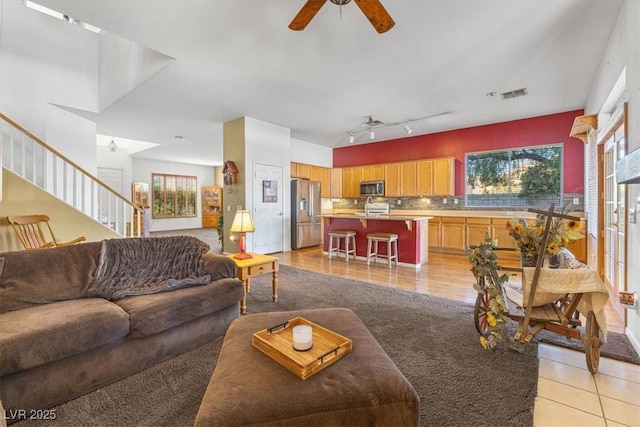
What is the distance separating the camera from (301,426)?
3.51ft

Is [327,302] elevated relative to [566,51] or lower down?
lower down

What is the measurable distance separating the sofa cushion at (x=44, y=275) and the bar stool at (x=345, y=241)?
13.0 feet

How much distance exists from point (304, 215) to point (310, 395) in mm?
→ 6025

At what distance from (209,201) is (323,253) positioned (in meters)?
7.51

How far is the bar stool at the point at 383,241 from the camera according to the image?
5.02 m

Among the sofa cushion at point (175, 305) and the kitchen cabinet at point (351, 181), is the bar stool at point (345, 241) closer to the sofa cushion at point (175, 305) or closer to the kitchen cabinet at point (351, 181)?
the kitchen cabinet at point (351, 181)

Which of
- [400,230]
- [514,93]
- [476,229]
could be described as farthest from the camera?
[476,229]

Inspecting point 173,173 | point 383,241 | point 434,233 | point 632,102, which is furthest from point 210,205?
point 632,102

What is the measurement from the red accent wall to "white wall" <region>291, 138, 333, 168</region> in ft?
1.24

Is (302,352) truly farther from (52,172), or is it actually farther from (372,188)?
(372,188)

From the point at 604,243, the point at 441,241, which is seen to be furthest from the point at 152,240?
the point at 441,241

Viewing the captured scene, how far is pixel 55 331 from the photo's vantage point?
1625mm

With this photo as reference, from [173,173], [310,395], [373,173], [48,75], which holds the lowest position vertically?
[310,395]

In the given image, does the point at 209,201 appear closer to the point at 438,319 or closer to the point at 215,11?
the point at 215,11
